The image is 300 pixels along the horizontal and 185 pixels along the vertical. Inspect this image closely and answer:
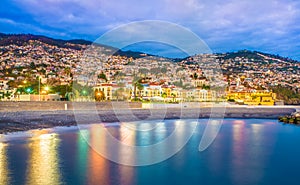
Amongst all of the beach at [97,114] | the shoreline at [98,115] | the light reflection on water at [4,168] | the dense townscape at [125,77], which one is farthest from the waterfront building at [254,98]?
the light reflection on water at [4,168]

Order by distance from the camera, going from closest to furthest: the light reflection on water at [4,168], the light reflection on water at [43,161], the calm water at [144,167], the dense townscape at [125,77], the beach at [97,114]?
the light reflection on water at [4,168] → the light reflection on water at [43,161] → the calm water at [144,167] → the beach at [97,114] → the dense townscape at [125,77]

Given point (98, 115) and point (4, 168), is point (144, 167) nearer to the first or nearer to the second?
point (4, 168)

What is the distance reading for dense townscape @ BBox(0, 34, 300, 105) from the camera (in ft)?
165

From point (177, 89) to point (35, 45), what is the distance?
156 feet

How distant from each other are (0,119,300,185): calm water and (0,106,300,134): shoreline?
320 cm

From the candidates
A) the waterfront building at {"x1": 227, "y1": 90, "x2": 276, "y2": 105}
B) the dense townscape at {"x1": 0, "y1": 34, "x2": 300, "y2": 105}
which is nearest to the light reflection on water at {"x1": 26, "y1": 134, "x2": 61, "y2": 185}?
the dense townscape at {"x1": 0, "y1": 34, "x2": 300, "y2": 105}

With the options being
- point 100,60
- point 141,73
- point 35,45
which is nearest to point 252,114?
point 141,73

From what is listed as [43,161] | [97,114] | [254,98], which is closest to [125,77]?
[254,98]

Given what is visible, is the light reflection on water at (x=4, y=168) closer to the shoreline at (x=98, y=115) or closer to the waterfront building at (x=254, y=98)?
the shoreline at (x=98, y=115)

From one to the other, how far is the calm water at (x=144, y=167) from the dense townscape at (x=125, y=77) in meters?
19.1

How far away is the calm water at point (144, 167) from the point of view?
335 inches

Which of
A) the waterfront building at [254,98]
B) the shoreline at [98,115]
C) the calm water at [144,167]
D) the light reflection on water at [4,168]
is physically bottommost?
the calm water at [144,167]

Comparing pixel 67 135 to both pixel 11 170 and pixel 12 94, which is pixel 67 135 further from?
pixel 12 94

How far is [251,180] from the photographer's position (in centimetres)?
865
